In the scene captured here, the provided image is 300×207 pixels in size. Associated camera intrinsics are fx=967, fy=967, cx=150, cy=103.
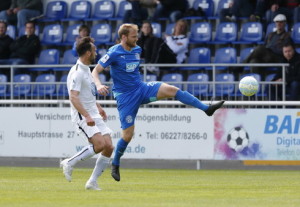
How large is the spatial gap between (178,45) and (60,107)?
13.9ft

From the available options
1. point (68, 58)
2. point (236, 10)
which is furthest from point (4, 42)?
point (236, 10)

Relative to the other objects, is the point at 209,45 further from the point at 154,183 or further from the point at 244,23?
the point at 154,183

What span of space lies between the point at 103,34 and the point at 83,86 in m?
12.6

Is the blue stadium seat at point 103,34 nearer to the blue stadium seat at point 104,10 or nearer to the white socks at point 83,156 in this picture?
the blue stadium seat at point 104,10

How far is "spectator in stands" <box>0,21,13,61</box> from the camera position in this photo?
88.5 ft

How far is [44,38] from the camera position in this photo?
91.9 ft

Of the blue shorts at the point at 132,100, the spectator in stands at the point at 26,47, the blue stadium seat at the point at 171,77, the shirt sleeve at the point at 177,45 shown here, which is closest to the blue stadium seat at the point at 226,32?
the shirt sleeve at the point at 177,45

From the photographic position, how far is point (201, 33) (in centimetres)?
2597

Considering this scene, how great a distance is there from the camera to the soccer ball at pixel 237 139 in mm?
21109

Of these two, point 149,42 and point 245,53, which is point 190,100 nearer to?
point 149,42

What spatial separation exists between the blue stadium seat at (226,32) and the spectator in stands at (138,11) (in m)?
2.23

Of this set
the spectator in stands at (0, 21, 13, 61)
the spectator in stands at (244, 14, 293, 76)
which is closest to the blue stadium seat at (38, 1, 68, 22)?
the spectator in stands at (0, 21, 13, 61)

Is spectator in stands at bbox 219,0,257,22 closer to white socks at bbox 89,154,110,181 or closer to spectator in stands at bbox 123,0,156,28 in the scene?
spectator in stands at bbox 123,0,156,28

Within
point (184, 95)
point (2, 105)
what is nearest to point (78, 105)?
point (184, 95)
